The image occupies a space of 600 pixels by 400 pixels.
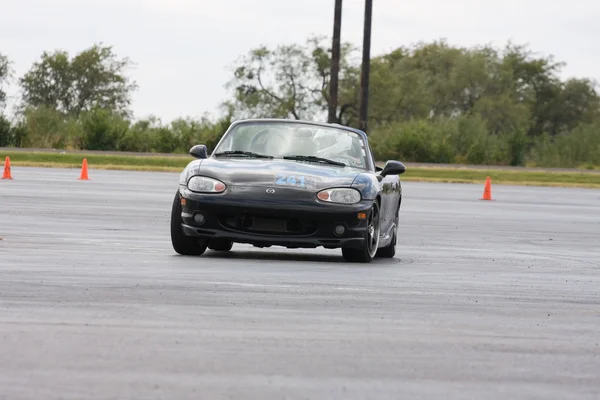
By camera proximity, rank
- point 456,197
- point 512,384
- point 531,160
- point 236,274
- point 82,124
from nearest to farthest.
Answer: point 512,384 < point 236,274 < point 456,197 < point 82,124 < point 531,160

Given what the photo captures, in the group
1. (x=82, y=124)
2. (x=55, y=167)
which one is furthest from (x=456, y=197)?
(x=82, y=124)

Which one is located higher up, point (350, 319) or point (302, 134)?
point (302, 134)

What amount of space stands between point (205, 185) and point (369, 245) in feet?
5.54

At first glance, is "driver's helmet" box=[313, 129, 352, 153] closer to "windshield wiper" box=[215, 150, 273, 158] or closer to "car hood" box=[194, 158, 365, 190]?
"windshield wiper" box=[215, 150, 273, 158]

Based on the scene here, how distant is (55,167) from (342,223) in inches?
1327

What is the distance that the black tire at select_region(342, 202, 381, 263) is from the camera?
14008mm

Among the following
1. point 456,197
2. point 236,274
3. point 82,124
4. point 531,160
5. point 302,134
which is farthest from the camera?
point 531,160

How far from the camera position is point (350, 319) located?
8.98 m

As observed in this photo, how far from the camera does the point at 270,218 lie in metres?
13.6

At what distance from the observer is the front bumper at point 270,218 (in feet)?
44.5

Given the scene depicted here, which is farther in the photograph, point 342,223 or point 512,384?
point 342,223

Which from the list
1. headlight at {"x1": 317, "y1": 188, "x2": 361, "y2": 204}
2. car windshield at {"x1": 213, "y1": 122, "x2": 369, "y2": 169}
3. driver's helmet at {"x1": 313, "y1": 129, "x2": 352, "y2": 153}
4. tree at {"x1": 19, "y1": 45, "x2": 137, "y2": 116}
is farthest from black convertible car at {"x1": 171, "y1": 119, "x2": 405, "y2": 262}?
tree at {"x1": 19, "y1": 45, "x2": 137, "y2": 116}

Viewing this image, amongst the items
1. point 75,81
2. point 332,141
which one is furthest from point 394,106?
point 332,141

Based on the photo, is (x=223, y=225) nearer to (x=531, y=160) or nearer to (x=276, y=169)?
(x=276, y=169)
